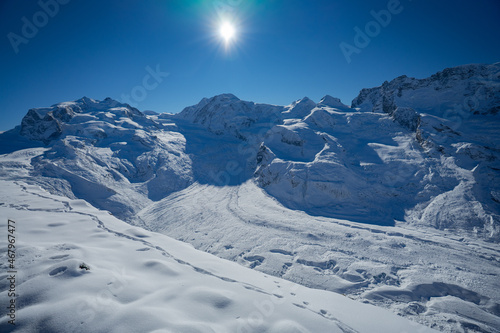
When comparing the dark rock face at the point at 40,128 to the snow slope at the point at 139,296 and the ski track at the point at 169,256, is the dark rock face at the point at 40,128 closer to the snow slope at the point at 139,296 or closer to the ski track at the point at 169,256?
the ski track at the point at 169,256

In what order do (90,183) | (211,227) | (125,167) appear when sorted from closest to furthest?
(211,227), (90,183), (125,167)

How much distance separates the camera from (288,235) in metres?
14.9

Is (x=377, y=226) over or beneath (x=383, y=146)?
beneath

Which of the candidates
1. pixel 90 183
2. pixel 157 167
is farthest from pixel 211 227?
pixel 157 167

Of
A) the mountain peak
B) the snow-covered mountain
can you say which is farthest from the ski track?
the mountain peak

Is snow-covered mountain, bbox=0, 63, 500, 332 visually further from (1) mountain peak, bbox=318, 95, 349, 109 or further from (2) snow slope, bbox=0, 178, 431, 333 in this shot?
(1) mountain peak, bbox=318, 95, 349, 109

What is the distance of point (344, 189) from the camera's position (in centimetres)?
2072

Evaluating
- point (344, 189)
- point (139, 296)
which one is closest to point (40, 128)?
point (139, 296)

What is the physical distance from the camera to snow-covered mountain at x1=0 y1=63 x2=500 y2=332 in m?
10.4

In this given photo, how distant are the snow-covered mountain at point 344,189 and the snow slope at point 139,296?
5.01m

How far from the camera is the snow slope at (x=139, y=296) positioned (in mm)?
3404

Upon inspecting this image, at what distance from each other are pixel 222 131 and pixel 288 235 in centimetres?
4770

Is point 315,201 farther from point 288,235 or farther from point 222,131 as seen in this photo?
point 222,131

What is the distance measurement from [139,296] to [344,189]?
20.6 meters
